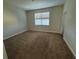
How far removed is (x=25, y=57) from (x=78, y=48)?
7.11 ft

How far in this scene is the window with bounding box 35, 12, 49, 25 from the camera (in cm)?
825

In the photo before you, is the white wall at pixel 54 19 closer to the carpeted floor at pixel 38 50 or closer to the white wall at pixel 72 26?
the carpeted floor at pixel 38 50

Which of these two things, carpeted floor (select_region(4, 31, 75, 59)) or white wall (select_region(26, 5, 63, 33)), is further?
white wall (select_region(26, 5, 63, 33))

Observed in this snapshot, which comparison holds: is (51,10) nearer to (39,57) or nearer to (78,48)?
(39,57)

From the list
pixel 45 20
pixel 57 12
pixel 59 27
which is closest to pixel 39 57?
pixel 59 27

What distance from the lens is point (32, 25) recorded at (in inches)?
372

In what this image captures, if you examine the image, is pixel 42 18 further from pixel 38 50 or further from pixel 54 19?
pixel 38 50

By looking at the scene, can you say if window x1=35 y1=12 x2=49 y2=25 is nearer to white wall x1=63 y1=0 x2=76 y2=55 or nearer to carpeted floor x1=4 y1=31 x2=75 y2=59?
carpeted floor x1=4 y1=31 x2=75 y2=59

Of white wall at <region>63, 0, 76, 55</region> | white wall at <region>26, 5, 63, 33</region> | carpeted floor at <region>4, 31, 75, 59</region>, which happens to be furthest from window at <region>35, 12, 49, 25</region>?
white wall at <region>63, 0, 76, 55</region>

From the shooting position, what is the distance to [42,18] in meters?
8.62

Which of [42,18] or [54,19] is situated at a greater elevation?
[42,18]

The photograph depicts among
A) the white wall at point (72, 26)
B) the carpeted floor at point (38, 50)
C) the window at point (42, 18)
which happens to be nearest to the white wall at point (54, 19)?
the window at point (42, 18)

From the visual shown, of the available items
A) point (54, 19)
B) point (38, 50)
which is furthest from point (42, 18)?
point (38, 50)

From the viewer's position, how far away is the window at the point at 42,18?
825cm
